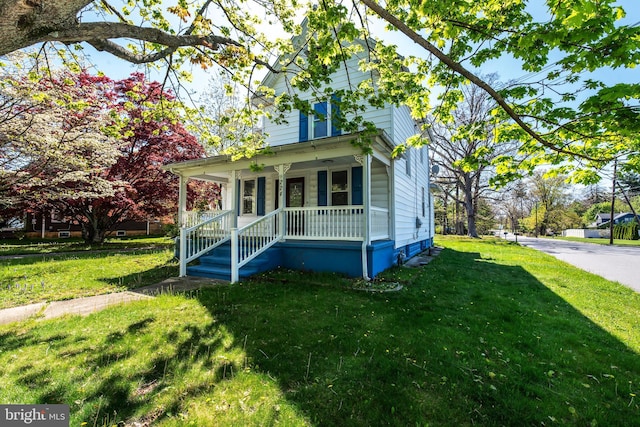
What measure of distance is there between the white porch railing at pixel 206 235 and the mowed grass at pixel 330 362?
287cm

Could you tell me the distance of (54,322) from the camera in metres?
4.13

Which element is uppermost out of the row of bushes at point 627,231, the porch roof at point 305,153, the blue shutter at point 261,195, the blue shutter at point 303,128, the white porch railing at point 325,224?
the blue shutter at point 303,128

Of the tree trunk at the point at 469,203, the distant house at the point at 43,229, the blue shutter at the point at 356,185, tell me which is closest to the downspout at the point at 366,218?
the blue shutter at the point at 356,185

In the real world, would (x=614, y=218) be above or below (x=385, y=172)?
below

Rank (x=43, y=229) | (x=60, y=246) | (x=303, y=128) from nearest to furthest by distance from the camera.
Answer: (x=303, y=128), (x=60, y=246), (x=43, y=229)

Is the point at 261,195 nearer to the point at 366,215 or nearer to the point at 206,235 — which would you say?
the point at 206,235

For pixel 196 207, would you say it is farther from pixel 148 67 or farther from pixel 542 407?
pixel 542 407

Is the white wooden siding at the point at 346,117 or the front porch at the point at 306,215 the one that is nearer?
the front porch at the point at 306,215

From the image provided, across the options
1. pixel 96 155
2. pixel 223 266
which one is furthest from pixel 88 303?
pixel 96 155

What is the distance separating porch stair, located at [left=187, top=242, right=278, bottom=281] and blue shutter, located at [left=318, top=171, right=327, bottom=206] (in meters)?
2.31

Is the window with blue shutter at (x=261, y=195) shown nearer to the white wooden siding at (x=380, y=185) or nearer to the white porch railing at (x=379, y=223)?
the white wooden siding at (x=380, y=185)

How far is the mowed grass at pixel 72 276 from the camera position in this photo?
223 inches

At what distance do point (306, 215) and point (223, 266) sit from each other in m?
2.66

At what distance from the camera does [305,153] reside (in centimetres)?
795
